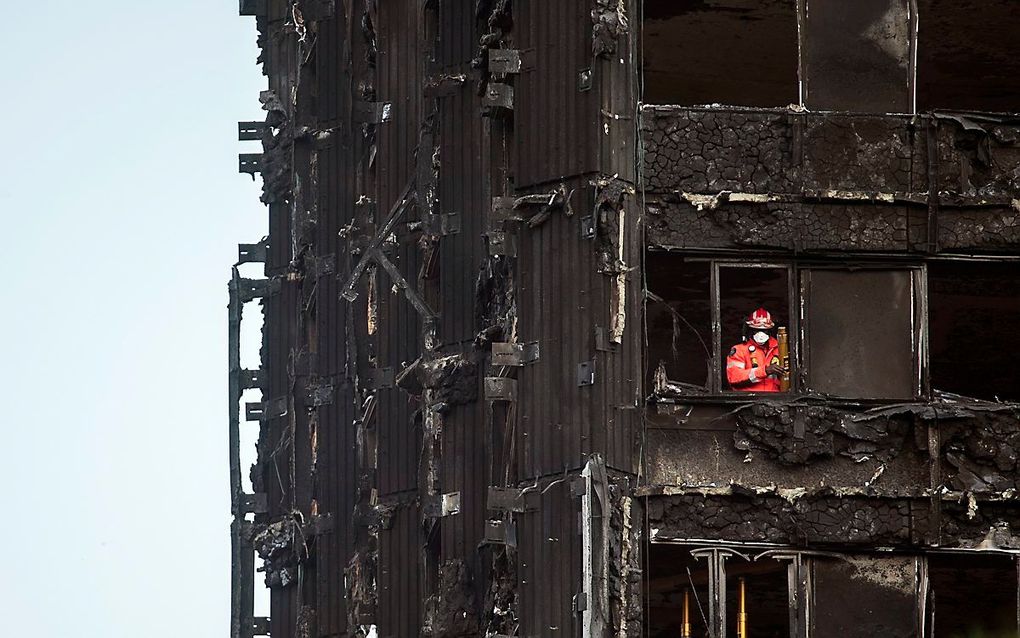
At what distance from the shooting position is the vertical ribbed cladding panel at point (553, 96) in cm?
5950

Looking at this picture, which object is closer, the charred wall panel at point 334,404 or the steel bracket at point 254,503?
the charred wall panel at point 334,404

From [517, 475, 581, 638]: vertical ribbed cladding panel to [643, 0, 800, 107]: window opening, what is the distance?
8943 millimetres

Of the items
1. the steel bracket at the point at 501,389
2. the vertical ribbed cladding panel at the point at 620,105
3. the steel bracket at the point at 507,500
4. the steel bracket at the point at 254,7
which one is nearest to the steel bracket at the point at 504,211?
the vertical ribbed cladding panel at the point at 620,105

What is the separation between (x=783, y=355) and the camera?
60.6 metres

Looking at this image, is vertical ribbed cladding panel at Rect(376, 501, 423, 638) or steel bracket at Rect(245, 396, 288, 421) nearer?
vertical ribbed cladding panel at Rect(376, 501, 423, 638)

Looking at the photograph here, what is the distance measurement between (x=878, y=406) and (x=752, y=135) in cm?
531

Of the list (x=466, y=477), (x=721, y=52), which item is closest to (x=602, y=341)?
(x=466, y=477)

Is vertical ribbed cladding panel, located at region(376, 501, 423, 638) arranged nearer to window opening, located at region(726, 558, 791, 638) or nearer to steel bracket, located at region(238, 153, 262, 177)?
window opening, located at region(726, 558, 791, 638)

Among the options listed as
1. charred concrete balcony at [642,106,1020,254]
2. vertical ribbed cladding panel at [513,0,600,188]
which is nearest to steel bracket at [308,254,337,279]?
vertical ribbed cladding panel at [513,0,600,188]

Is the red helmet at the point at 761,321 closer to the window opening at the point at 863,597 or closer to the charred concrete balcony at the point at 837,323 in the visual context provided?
the charred concrete balcony at the point at 837,323

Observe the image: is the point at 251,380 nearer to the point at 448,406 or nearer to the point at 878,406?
the point at 448,406

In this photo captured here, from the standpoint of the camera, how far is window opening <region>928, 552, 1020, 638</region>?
66188mm


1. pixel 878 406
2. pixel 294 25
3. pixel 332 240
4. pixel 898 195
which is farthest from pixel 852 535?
pixel 294 25

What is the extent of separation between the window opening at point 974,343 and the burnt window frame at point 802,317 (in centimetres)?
507
